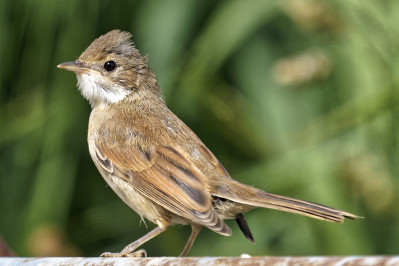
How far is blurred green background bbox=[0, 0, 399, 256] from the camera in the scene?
4492mm

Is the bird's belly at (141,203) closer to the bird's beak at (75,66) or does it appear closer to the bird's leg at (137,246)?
the bird's leg at (137,246)

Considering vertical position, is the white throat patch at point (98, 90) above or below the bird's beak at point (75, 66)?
below

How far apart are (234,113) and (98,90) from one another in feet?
3.99

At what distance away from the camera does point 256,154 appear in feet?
16.4

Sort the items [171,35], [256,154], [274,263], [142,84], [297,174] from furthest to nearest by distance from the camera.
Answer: [171,35] → [256,154] → [297,174] → [142,84] → [274,263]

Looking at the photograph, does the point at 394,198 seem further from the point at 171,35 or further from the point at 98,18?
the point at 98,18

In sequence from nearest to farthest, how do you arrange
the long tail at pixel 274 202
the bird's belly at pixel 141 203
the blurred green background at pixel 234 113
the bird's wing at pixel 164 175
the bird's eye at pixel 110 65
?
the long tail at pixel 274 202 < the bird's wing at pixel 164 175 < the bird's belly at pixel 141 203 < the bird's eye at pixel 110 65 < the blurred green background at pixel 234 113

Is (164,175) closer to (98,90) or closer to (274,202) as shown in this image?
(274,202)

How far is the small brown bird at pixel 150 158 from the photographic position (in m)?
3.38

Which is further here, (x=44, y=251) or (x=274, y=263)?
(x=44, y=251)

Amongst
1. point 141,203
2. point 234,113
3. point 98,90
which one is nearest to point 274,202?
point 141,203

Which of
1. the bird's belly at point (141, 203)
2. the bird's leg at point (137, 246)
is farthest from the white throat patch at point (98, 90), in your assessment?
the bird's leg at point (137, 246)

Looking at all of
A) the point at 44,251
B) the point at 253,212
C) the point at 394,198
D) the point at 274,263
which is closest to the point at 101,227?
the point at 44,251

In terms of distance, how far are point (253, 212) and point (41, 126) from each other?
61.5 inches
